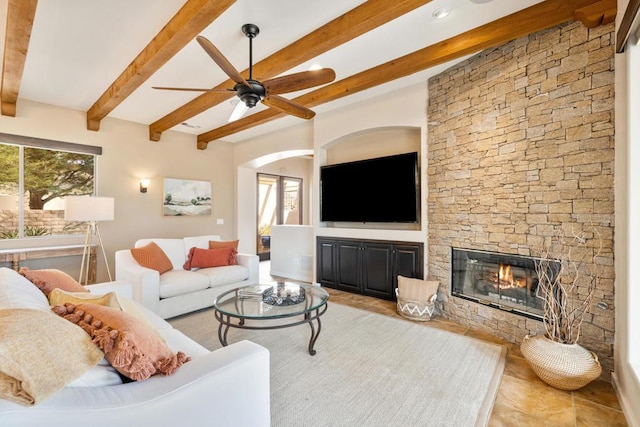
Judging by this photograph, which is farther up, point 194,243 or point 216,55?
point 216,55

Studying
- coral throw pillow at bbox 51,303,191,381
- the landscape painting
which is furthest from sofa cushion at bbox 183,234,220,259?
coral throw pillow at bbox 51,303,191,381

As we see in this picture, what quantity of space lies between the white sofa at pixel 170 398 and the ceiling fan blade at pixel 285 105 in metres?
2.18

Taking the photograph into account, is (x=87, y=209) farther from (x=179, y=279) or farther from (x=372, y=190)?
(x=372, y=190)

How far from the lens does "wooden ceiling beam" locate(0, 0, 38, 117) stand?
7.01 feet

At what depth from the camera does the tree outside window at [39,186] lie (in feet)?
13.4

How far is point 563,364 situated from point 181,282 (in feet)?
11.8

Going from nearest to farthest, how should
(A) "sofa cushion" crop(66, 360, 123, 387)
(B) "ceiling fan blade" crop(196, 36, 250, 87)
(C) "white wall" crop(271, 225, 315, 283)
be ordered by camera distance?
(A) "sofa cushion" crop(66, 360, 123, 387) < (B) "ceiling fan blade" crop(196, 36, 250, 87) < (C) "white wall" crop(271, 225, 315, 283)

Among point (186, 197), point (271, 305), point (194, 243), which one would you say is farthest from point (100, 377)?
point (186, 197)

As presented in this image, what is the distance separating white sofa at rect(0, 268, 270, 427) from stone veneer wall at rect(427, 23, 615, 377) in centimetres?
265

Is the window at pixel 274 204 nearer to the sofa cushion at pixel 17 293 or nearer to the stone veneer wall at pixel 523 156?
the stone veneer wall at pixel 523 156

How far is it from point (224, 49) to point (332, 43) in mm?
1123

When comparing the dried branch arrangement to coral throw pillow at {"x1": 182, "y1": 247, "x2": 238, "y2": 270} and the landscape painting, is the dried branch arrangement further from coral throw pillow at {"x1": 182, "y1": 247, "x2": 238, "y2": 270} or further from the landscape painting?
the landscape painting

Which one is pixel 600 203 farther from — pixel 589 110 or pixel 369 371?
pixel 369 371

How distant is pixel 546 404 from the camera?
1.95 meters
